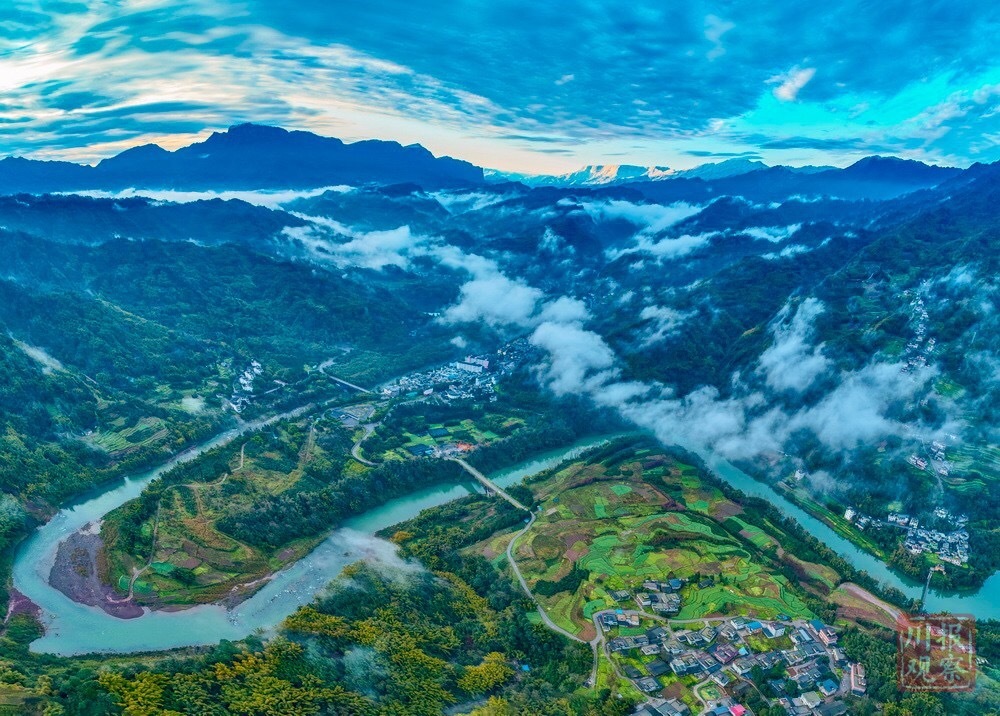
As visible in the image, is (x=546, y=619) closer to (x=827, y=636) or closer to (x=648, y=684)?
(x=648, y=684)

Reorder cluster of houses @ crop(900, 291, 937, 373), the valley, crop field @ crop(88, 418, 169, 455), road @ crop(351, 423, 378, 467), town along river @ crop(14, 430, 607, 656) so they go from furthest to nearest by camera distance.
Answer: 1. cluster of houses @ crop(900, 291, 937, 373)
2. road @ crop(351, 423, 378, 467)
3. crop field @ crop(88, 418, 169, 455)
4. town along river @ crop(14, 430, 607, 656)
5. the valley

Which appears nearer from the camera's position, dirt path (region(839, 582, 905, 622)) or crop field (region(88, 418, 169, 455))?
dirt path (region(839, 582, 905, 622))

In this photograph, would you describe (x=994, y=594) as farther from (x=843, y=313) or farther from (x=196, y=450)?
(x=196, y=450)

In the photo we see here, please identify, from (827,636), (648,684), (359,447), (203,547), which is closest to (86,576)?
(203,547)

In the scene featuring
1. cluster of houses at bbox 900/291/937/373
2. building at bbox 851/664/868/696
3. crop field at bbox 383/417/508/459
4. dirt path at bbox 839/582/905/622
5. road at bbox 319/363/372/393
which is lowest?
building at bbox 851/664/868/696

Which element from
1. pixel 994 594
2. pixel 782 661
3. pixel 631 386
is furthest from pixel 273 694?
pixel 631 386

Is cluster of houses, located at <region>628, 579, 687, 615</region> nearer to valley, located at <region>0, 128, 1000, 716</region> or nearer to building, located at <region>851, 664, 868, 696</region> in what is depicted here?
valley, located at <region>0, 128, 1000, 716</region>

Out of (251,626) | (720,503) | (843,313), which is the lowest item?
(251,626)

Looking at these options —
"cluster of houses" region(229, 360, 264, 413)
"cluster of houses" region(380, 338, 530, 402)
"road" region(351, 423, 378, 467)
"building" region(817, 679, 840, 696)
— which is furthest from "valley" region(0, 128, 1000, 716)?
"cluster of houses" region(380, 338, 530, 402)
